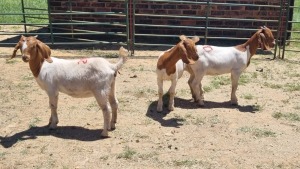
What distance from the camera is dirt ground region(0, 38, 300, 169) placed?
14.4 ft

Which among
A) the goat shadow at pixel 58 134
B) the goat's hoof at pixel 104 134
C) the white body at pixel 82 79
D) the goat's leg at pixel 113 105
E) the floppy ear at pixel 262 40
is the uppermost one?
the floppy ear at pixel 262 40

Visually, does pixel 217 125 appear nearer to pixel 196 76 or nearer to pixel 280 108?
pixel 196 76

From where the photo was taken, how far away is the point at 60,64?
191 inches

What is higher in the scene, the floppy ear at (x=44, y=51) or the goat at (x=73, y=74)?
the floppy ear at (x=44, y=51)

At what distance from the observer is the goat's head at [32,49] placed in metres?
4.67

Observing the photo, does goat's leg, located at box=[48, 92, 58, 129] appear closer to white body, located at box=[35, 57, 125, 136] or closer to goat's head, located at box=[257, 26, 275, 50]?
white body, located at box=[35, 57, 125, 136]

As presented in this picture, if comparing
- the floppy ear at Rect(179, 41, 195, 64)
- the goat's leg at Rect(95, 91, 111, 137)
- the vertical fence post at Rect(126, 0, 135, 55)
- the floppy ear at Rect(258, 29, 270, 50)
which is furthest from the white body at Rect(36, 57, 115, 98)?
the vertical fence post at Rect(126, 0, 135, 55)

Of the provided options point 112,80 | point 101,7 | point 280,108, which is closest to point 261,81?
point 280,108

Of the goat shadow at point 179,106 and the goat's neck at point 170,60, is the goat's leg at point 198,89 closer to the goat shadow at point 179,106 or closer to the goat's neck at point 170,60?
the goat shadow at point 179,106

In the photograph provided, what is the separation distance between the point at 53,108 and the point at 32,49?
0.84m

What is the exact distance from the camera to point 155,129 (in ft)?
17.1

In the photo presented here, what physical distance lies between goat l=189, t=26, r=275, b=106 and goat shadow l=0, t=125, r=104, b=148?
5.99 feet

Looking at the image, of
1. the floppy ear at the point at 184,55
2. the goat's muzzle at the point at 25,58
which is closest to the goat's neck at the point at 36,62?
the goat's muzzle at the point at 25,58

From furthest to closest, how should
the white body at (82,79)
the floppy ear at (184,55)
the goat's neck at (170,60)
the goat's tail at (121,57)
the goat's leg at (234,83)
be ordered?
the goat's leg at (234,83) < the goat's neck at (170,60) < the floppy ear at (184,55) < the goat's tail at (121,57) < the white body at (82,79)
